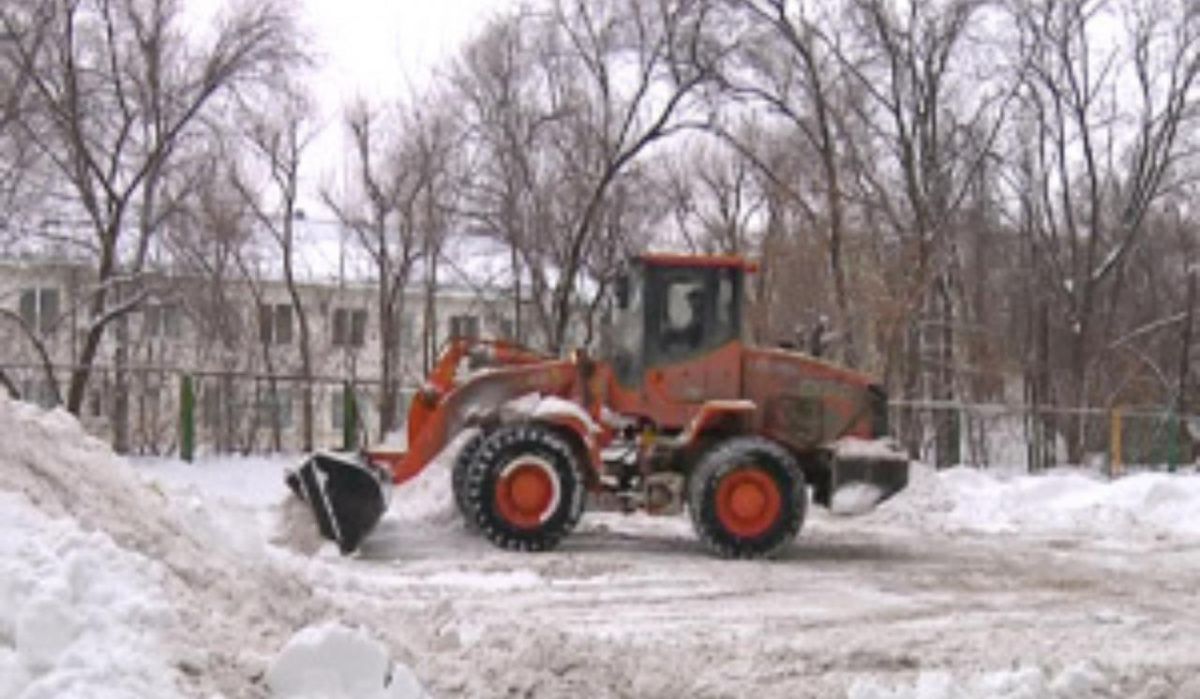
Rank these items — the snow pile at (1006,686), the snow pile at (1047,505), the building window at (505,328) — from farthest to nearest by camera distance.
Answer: the building window at (505,328), the snow pile at (1047,505), the snow pile at (1006,686)

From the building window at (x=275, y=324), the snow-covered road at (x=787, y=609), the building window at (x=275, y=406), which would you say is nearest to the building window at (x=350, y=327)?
the building window at (x=275, y=324)

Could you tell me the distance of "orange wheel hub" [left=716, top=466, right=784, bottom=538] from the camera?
1198cm

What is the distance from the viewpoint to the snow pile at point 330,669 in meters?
5.20

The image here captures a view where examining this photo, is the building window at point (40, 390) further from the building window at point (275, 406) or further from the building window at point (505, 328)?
the building window at point (505, 328)

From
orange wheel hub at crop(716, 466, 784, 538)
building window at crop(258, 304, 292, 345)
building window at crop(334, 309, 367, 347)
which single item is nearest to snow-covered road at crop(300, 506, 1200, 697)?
orange wheel hub at crop(716, 466, 784, 538)

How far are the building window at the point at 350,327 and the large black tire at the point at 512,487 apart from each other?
20.6 metres

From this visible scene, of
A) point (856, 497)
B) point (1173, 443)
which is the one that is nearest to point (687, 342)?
point (856, 497)

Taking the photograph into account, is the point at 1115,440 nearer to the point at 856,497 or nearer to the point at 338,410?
the point at 856,497

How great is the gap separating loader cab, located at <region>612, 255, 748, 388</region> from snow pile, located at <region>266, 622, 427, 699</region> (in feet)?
24.8

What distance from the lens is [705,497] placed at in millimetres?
11914

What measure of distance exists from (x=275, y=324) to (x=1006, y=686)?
26471mm

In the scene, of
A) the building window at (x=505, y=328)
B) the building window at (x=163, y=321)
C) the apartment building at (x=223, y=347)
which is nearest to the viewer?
the apartment building at (x=223, y=347)

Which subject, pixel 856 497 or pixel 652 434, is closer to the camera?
pixel 856 497

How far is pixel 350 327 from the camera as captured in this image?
32.9 m
